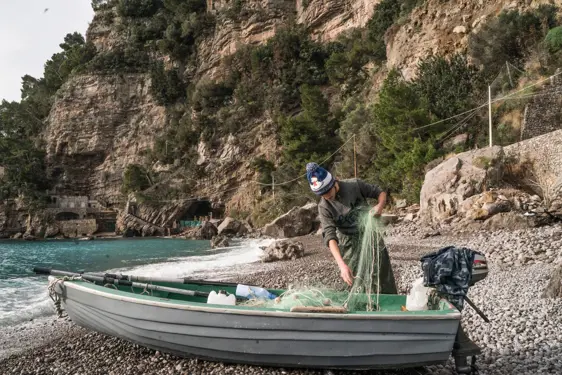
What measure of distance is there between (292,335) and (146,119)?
188ft

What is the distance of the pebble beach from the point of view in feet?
13.1

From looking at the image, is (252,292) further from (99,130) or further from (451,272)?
(99,130)

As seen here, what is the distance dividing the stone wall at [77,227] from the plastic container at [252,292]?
166ft

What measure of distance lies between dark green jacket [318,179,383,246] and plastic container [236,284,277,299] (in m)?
1.33

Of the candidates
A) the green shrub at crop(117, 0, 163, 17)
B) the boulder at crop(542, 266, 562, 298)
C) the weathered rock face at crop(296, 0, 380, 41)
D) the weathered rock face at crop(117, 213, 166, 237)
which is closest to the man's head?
the boulder at crop(542, 266, 562, 298)

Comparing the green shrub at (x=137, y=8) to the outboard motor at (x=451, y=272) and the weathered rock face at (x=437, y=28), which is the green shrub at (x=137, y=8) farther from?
the outboard motor at (x=451, y=272)

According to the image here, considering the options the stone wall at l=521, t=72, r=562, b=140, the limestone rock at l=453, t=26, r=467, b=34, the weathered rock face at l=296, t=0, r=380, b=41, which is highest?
the weathered rock face at l=296, t=0, r=380, b=41

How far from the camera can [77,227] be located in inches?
1949

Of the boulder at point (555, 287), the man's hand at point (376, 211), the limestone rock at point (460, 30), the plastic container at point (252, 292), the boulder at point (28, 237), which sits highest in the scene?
the limestone rock at point (460, 30)

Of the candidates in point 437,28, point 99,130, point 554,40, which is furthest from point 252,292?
point 99,130

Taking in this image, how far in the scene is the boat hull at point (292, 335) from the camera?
3.51 meters

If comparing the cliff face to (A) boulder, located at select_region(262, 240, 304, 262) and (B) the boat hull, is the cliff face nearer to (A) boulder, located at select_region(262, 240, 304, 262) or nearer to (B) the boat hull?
(A) boulder, located at select_region(262, 240, 304, 262)

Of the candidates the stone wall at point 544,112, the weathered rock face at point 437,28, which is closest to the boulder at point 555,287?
the stone wall at point 544,112

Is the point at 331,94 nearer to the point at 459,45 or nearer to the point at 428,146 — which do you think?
the point at 459,45
